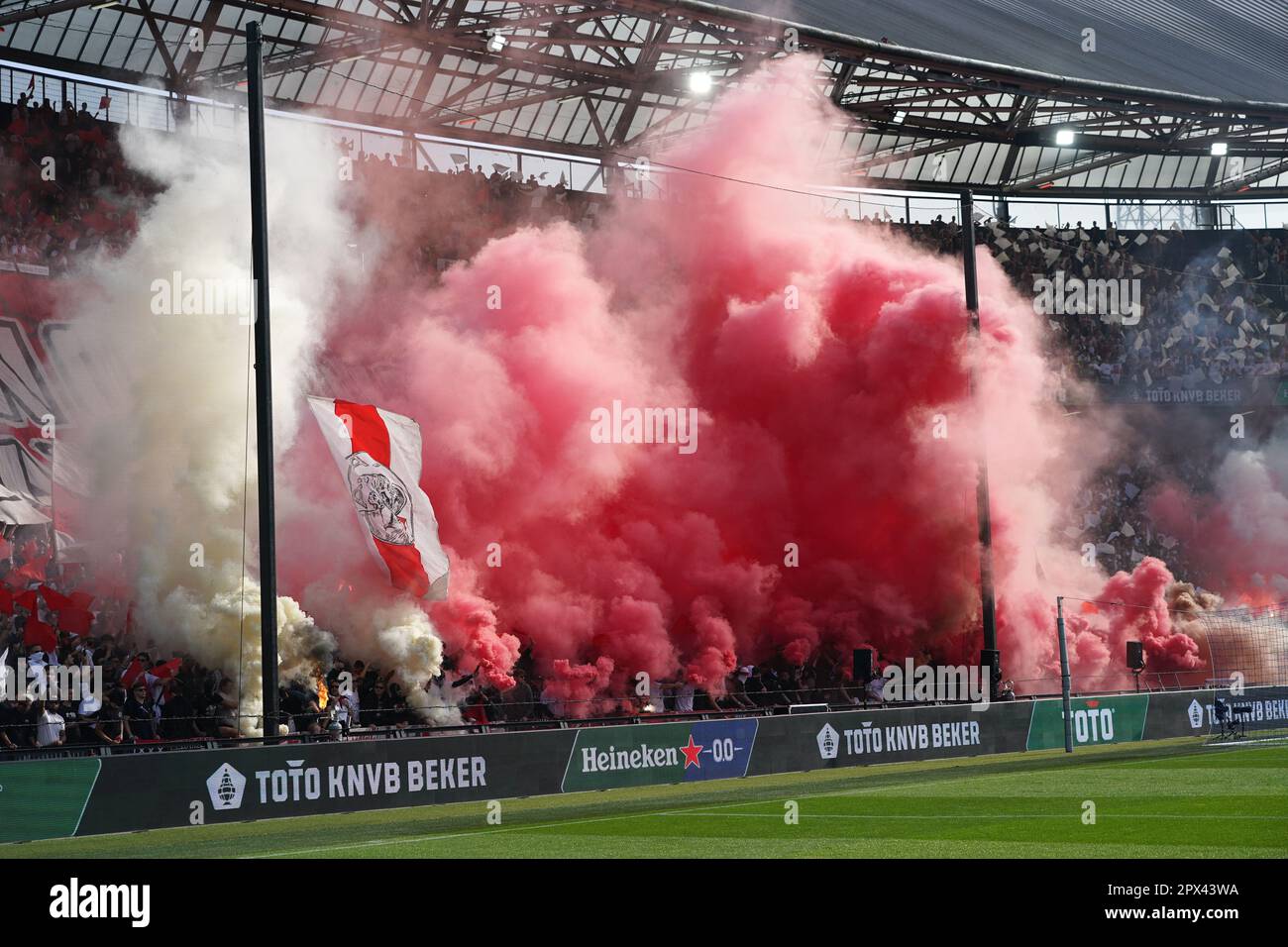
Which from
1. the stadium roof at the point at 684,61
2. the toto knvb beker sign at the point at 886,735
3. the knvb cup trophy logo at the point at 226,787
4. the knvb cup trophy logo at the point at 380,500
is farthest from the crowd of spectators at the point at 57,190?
the toto knvb beker sign at the point at 886,735

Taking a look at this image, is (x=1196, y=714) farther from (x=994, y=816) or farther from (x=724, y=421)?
(x=994, y=816)

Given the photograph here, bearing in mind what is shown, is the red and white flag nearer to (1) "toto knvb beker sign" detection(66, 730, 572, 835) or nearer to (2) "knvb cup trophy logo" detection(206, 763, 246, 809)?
(1) "toto knvb beker sign" detection(66, 730, 572, 835)

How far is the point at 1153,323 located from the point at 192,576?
1319 inches

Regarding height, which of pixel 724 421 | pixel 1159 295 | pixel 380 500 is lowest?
pixel 380 500

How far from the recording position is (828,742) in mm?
22750

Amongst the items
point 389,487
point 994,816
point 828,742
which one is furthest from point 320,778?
point 828,742

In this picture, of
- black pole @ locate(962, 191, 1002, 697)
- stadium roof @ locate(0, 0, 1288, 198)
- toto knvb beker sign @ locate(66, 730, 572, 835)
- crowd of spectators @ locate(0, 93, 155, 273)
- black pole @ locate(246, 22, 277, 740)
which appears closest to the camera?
toto knvb beker sign @ locate(66, 730, 572, 835)

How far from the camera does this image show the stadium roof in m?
32.3

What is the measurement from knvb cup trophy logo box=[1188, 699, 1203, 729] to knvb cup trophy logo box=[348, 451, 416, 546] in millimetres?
14569

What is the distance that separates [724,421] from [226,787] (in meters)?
16.5

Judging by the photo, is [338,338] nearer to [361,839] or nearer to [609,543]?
[609,543]

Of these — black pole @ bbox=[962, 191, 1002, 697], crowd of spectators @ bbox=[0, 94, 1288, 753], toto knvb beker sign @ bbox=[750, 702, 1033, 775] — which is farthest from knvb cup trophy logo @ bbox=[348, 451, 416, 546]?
black pole @ bbox=[962, 191, 1002, 697]

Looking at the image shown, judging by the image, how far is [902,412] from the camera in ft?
99.7
